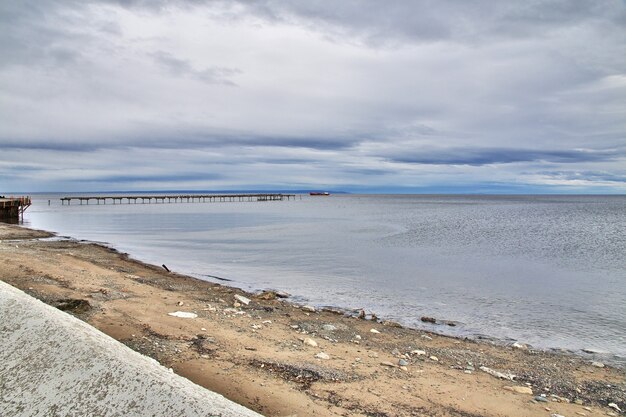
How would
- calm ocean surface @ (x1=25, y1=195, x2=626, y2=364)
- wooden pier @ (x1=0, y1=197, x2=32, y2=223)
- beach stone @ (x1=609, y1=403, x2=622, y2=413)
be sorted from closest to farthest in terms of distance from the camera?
beach stone @ (x1=609, y1=403, x2=622, y2=413)
calm ocean surface @ (x1=25, y1=195, x2=626, y2=364)
wooden pier @ (x1=0, y1=197, x2=32, y2=223)

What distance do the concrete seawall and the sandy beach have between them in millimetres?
2445

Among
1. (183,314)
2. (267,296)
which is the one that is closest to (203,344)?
(183,314)

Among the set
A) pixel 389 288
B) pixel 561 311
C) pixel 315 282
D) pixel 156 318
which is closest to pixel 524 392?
pixel 156 318

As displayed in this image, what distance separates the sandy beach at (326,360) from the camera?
6184 millimetres

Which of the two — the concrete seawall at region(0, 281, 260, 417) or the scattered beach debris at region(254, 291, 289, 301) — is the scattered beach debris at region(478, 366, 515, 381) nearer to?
the concrete seawall at region(0, 281, 260, 417)

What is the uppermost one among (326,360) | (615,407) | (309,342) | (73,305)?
(73,305)

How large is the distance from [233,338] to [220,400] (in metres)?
5.50

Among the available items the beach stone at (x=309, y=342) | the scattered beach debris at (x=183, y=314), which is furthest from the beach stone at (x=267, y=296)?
the beach stone at (x=309, y=342)

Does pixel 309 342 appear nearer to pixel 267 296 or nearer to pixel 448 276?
pixel 267 296

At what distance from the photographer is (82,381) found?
328cm

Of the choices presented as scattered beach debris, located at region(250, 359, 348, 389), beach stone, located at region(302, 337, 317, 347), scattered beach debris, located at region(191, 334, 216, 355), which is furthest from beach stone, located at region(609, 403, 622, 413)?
scattered beach debris, located at region(191, 334, 216, 355)

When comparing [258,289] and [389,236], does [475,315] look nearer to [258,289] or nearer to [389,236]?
[258,289]

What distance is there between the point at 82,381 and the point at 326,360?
16.6ft

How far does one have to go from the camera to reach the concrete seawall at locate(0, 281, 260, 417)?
119 inches
